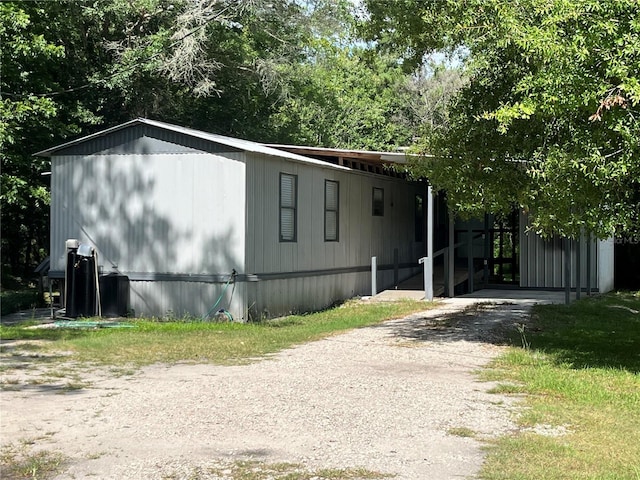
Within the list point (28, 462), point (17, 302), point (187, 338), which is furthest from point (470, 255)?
point (28, 462)

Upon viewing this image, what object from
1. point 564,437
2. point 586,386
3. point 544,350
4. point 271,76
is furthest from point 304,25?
point 564,437

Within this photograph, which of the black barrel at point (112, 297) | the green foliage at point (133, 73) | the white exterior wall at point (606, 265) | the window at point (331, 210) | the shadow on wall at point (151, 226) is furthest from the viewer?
the white exterior wall at point (606, 265)

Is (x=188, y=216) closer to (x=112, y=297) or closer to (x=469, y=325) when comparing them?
(x=112, y=297)

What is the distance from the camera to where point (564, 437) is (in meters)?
6.13

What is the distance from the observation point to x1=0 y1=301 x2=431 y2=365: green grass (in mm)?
10219

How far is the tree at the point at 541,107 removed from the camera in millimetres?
7926

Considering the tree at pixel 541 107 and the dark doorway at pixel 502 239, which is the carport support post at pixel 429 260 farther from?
the tree at pixel 541 107

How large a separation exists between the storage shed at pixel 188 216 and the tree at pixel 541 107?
3.68 metres

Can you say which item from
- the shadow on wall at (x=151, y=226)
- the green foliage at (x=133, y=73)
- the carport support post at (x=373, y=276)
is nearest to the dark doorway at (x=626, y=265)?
the carport support post at (x=373, y=276)

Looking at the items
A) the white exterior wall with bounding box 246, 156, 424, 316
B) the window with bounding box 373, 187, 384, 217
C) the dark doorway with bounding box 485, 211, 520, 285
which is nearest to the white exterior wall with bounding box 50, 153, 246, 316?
the white exterior wall with bounding box 246, 156, 424, 316

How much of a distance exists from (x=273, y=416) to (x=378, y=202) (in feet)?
44.2

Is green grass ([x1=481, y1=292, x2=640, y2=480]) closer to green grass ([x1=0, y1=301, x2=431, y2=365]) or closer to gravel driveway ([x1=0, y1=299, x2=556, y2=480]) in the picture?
gravel driveway ([x1=0, y1=299, x2=556, y2=480])

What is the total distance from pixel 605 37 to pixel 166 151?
8356 mm

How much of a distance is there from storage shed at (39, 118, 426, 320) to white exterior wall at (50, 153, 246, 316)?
17mm
